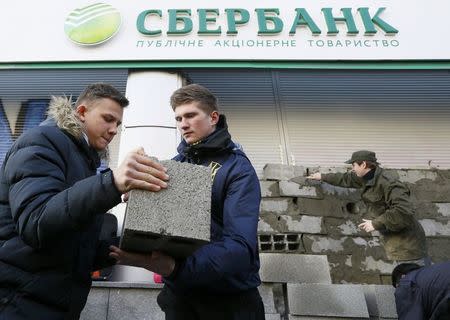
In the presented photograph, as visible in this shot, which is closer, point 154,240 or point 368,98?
point 154,240

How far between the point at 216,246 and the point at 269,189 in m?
2.93

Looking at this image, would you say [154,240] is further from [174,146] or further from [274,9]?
[274,9]

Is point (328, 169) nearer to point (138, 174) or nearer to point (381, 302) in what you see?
point (381, 302)

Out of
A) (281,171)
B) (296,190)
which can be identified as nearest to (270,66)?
(281,171)

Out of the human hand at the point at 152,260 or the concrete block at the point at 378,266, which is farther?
the concrete block at the point at 378,266

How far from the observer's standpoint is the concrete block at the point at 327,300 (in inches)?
131

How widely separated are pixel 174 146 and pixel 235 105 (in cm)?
139

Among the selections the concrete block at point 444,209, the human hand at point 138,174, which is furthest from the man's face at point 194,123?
the concrete block at point 444,209

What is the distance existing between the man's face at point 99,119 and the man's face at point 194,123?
0.37 metres

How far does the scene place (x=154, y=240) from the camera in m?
1.41

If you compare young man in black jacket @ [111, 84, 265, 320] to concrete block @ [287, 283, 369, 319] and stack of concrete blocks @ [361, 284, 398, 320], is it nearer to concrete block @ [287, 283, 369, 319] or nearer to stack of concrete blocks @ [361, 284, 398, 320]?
concrete block @ [287, 283, 369, 319]

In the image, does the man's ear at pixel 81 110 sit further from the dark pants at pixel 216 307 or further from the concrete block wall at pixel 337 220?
the concrete block wall at pixel 337 220

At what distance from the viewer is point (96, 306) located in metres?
3.27

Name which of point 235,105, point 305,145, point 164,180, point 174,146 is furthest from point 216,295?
point 235,105
